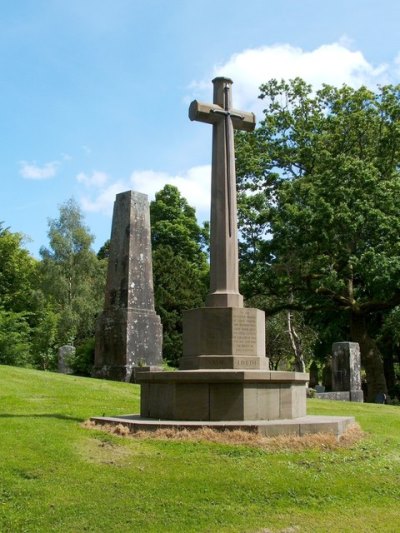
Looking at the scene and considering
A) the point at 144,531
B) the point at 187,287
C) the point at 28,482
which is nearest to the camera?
the point at 144,531

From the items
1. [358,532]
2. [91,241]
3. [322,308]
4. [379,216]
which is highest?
[91,241]

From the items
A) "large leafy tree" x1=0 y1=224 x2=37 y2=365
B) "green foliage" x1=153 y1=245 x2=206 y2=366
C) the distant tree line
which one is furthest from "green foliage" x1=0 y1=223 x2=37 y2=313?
"green foliage" x1=153 y1=245 x2=206 y2=366

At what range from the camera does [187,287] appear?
123ft

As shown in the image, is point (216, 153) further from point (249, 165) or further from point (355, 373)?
point (249, 165)

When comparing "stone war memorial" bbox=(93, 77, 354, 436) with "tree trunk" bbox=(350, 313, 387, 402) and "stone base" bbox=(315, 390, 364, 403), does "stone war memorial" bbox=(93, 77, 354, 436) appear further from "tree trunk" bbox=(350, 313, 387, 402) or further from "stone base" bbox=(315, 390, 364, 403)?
"tree trunk" bbox=(350, 313, 387, 402)

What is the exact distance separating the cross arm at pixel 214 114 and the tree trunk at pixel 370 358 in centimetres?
→ 1723

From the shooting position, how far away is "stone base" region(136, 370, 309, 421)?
9719mm

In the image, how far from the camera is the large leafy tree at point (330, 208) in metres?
25.9

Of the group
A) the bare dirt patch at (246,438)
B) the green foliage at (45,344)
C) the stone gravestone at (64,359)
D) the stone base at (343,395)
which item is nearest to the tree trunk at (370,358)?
the stone base at (343,395)

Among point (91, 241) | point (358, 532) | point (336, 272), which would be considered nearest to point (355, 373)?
point (336, 272)

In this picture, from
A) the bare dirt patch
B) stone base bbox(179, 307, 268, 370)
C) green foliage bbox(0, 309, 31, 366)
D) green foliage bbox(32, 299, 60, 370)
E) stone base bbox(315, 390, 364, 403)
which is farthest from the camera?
green foliage bbox(32, 299, 60, 370)

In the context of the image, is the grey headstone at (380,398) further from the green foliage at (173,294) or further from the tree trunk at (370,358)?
the green foliage at (173,294)

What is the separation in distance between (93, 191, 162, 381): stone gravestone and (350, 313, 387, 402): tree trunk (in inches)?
424

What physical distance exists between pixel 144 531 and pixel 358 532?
2.12m
